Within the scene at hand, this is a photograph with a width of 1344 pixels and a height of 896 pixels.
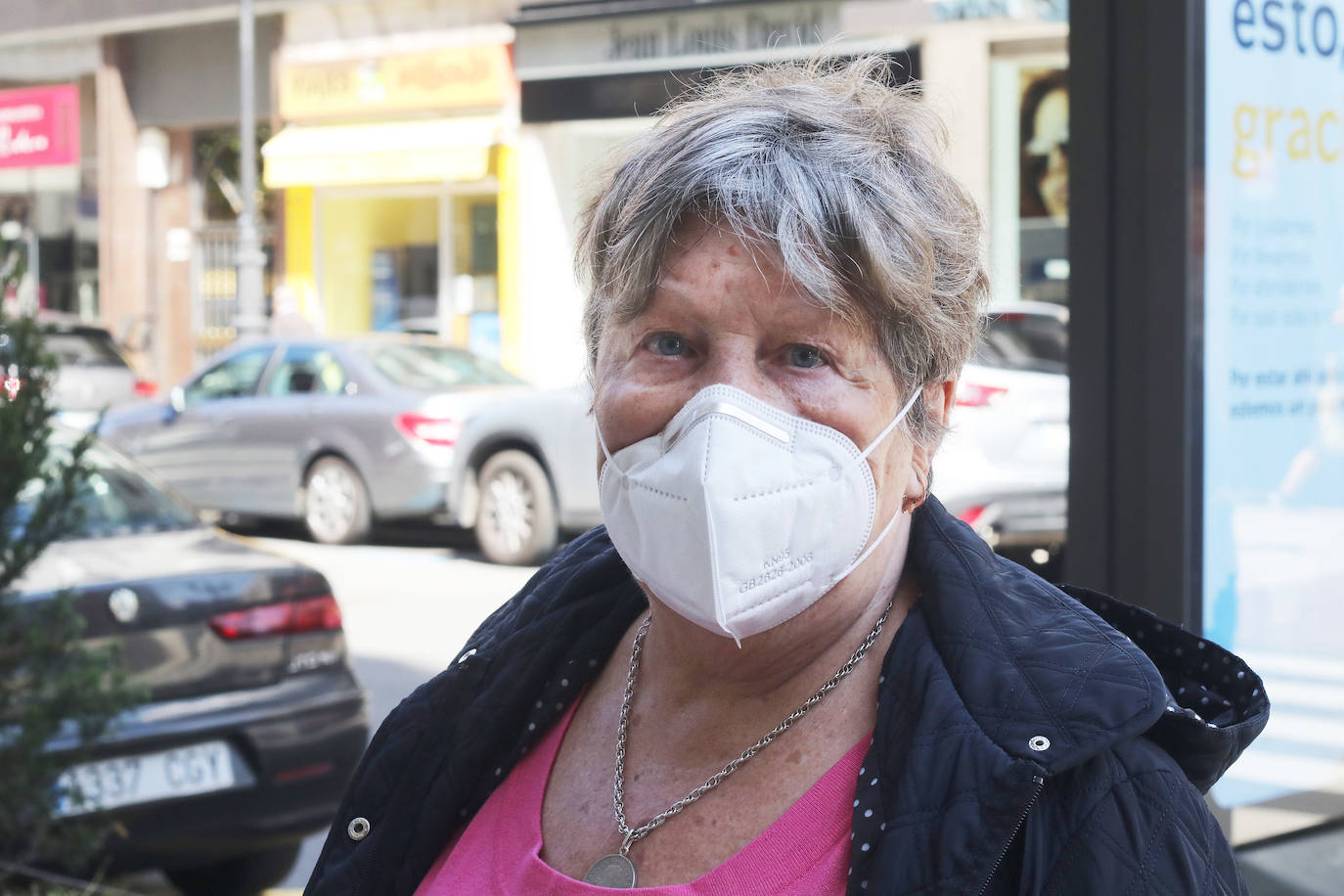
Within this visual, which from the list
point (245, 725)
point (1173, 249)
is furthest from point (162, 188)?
point (1173, 249)

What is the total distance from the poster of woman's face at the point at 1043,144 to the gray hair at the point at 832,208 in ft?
45.8

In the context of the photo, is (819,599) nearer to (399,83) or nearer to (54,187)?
(399,83)

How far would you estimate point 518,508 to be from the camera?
10.3 meters

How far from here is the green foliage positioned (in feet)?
12.1

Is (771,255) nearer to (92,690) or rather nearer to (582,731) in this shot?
(582,731)

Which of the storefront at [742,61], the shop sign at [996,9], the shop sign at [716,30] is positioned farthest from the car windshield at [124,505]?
the shop sign at [996,9]

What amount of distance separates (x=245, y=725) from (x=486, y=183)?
1533cm

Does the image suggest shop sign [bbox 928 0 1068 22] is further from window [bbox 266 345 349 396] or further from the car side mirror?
the car side mirror

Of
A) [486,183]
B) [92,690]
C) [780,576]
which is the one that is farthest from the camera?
[486,183]

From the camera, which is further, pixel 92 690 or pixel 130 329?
pixel 130 329

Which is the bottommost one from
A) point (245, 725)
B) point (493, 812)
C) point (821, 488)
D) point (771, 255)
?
point (245, 725)

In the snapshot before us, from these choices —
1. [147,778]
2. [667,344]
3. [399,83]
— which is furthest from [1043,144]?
[667,344]

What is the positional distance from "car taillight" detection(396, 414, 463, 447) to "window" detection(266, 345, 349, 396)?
2.64 feet

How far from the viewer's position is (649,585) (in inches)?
67.7
